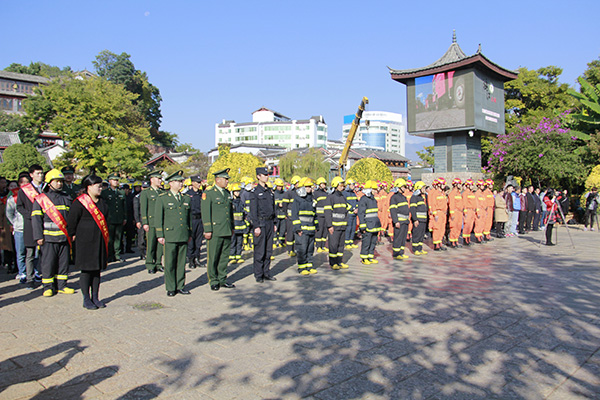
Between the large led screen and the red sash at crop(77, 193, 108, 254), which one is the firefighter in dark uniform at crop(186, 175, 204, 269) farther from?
the large led screen

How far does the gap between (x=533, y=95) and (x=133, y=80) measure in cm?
5579

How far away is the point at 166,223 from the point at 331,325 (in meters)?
3.34

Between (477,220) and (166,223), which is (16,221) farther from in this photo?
(477,220)

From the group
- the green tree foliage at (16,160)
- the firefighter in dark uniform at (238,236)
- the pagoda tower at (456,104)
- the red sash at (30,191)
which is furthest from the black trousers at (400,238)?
the green tree foliage at (16,160)

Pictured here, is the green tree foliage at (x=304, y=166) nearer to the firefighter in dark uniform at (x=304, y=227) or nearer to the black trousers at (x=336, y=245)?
the black trousers at (x=336, y=245)

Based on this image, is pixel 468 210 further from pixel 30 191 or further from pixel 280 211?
pixel 30 191

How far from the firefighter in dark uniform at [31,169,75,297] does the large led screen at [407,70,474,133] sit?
29717 mm

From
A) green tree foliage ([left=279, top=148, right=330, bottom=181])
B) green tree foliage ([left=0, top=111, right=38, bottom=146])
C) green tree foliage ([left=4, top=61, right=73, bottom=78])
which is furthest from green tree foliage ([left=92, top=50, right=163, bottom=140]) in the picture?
green tree foliage ([left=279, top=148, right=330, bottom=181])

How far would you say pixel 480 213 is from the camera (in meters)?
14.1

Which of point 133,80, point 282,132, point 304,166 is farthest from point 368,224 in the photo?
point 282,132

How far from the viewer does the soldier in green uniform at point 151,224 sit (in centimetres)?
948

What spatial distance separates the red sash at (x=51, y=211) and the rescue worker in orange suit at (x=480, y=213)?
11536 mm

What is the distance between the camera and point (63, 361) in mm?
4332

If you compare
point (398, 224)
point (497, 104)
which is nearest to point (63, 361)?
point (398, 224)
